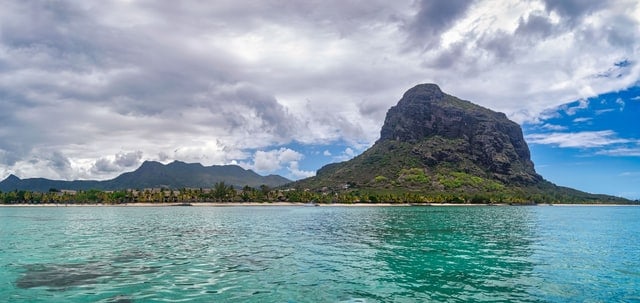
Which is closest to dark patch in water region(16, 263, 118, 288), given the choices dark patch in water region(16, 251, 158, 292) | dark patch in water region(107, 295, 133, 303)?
dark patch in water region(16, 251, 158, 292)

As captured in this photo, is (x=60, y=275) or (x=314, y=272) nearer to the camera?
(x=60, y=275)

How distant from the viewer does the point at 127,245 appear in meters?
56.8

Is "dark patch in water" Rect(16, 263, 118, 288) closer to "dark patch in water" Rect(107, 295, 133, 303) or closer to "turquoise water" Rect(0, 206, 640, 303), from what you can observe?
"turquoise water" Rect(0, 206, 640, 303)

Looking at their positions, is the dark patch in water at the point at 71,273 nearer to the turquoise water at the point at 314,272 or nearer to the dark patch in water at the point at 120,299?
the turquoise water at the point at 314,272

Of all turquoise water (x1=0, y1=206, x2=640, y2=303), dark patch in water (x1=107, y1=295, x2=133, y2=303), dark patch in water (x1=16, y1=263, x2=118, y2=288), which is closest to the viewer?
dark patch in water (x1=107, y1=295, x2=133, y2=303)

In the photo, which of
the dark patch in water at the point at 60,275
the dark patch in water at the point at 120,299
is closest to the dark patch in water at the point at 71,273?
the dark patch in water at the point at 60,275

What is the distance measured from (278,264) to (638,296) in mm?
28686

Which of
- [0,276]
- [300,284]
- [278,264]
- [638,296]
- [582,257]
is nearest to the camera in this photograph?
[638,296]

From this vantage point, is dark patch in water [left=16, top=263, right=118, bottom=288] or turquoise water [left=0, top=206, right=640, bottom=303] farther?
dark patch in water [left=16, top=263, right=118, bottom=288]

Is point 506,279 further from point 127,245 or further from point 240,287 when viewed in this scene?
point 127,245

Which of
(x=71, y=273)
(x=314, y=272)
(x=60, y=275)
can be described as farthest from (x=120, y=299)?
(x=314, y=272)

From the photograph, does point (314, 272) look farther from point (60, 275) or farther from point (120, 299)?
point (60, 275)

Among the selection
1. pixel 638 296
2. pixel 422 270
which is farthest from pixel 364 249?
pixel 638 296

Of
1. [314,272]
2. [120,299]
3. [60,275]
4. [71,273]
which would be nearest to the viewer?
[120,299]
